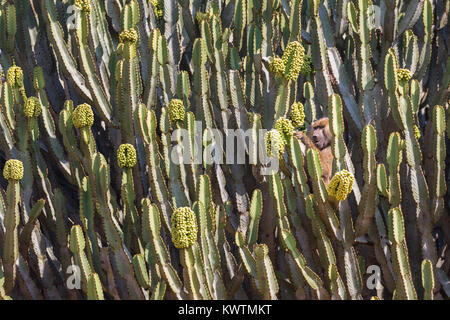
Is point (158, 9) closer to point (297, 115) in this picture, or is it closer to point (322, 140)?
point (297, 115)

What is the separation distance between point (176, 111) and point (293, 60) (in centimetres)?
65

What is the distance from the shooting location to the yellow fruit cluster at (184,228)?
2502 mm

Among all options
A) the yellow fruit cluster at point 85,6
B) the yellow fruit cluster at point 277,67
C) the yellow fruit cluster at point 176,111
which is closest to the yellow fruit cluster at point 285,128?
the yellow fruit cluster at point 277,67

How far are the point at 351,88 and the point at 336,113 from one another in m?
0.62

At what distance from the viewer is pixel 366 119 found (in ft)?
10.4

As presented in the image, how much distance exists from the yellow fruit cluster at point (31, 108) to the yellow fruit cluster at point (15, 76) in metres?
0.14

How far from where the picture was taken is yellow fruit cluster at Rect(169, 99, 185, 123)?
10.2 feet

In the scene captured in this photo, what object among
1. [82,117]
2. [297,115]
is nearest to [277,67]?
[297,115]

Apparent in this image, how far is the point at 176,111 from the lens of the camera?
3109 mm

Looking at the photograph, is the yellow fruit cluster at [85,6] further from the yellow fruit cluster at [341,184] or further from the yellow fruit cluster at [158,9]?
the yellow fruit cluster at [341,184]

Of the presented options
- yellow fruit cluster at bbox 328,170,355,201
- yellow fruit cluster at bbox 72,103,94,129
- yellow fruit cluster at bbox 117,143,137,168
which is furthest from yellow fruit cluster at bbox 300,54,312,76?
yellow fruit cluster at bbox 72,103,94,129

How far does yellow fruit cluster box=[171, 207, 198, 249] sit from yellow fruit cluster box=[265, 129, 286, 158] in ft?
1.90

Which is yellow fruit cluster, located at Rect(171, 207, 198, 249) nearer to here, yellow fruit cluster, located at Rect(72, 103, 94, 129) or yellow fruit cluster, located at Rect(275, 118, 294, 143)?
yellow fruit cluster, located at Rect(275, 118, 294, 143)
